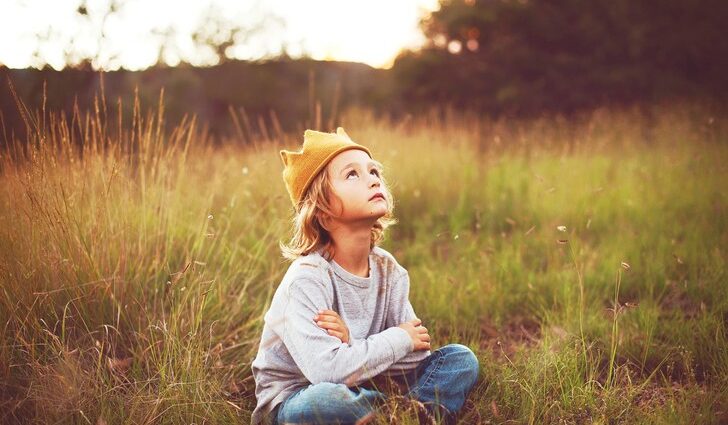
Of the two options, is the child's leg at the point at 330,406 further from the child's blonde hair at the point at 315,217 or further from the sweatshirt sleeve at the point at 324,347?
the child's blonde hair at the point at 315,217

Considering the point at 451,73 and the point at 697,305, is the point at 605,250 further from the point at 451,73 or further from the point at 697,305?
the point at 451,73

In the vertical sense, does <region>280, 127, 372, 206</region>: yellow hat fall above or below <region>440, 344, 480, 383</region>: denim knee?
above

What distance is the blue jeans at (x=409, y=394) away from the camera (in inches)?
77.7

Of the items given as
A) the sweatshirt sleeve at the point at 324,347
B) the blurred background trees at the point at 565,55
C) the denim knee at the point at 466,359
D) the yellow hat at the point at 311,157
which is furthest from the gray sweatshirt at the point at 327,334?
the blurred background trees at the point at 565,55

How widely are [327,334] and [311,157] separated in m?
0.74

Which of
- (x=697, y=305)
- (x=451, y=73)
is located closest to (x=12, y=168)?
(x=697, y=305)

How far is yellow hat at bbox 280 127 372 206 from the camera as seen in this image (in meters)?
2.30

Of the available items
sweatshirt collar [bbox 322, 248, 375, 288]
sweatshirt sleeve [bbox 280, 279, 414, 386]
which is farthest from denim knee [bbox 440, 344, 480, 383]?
sweatshirt collar [bbox 322, 248, 375, 288]

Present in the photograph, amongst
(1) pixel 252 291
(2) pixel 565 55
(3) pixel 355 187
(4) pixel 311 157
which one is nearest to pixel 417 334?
(3) pixel 355 187

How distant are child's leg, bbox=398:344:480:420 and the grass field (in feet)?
0.37

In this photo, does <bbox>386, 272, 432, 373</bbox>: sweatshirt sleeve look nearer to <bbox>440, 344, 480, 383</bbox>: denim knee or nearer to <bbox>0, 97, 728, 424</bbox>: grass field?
<bbox>440, 344, 480, 383</bbox>: denim knee

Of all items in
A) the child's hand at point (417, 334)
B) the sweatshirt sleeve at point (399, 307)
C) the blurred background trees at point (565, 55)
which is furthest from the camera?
the blurred background trees at point (565, 55)

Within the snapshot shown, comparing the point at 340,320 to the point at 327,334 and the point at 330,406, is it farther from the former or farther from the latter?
the point at 330,406

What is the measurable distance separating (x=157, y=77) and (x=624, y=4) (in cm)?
1309
